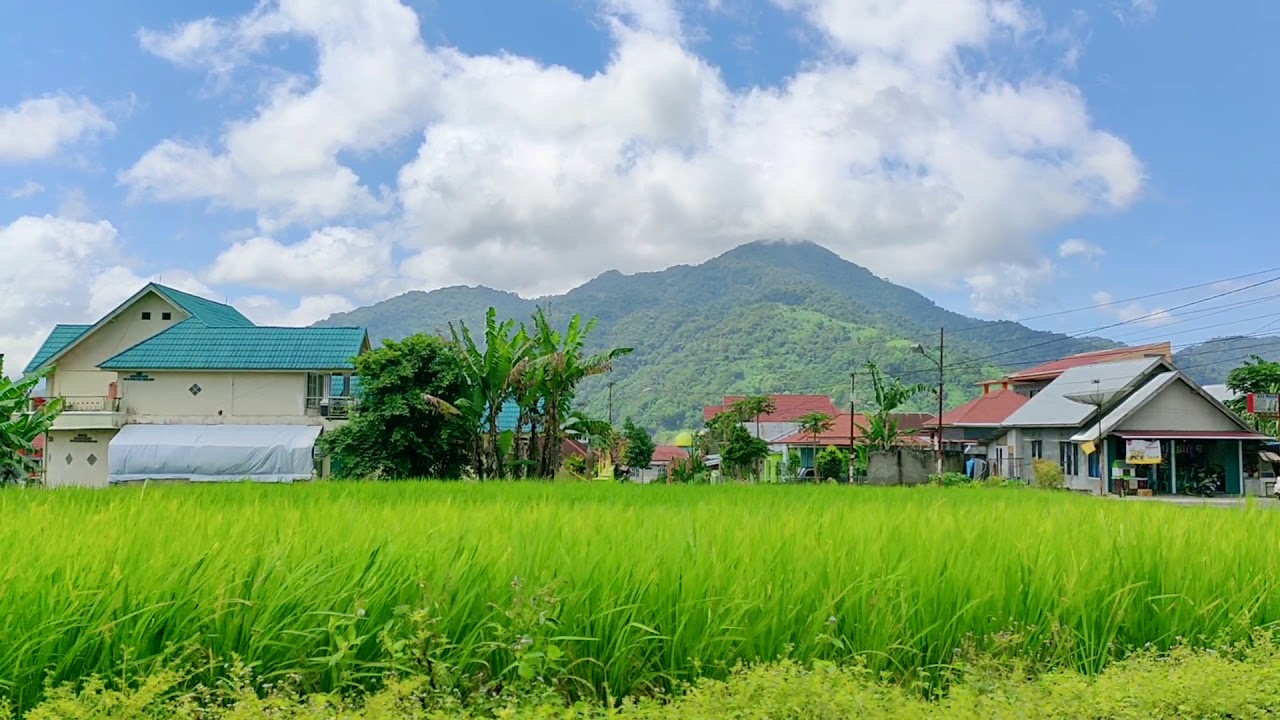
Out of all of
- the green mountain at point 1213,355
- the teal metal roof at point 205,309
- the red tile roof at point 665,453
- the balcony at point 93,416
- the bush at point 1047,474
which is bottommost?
the red tile roof at point 665,453

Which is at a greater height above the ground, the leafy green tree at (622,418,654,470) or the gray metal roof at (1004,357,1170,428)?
the gray metal roof at (1004,357,1170,428)

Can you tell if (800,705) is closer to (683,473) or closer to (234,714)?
(234,714)

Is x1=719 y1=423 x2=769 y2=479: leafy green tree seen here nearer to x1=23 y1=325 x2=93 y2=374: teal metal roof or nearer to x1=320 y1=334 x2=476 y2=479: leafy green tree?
x1=320 y1=334 x2=476 y2=479: leafy green tree

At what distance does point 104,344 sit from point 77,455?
411 cm

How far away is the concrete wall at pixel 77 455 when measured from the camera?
26656 millimetres

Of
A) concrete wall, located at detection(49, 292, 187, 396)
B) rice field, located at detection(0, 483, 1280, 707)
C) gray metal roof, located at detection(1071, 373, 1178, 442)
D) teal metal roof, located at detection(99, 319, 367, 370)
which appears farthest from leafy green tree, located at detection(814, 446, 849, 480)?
rice field, located at detection(0, 483, 1280, 707)

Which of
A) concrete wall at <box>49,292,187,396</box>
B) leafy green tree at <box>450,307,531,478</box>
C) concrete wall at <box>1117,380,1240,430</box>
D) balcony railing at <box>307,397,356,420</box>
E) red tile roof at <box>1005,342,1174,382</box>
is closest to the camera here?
leafy green tree at <box>450,307,531,478</box>

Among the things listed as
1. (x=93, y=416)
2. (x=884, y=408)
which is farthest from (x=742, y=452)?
(x=93, y=416)

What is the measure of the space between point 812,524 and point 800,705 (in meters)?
2.58

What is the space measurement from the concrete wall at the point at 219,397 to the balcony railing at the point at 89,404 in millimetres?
574

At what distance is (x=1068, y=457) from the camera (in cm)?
3062

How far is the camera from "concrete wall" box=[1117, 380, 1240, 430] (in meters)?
28.0

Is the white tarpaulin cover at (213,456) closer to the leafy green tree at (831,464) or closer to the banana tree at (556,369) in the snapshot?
the banana tree at (556,369)

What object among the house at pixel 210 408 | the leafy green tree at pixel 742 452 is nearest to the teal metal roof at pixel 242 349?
the house at pixel 210 408
